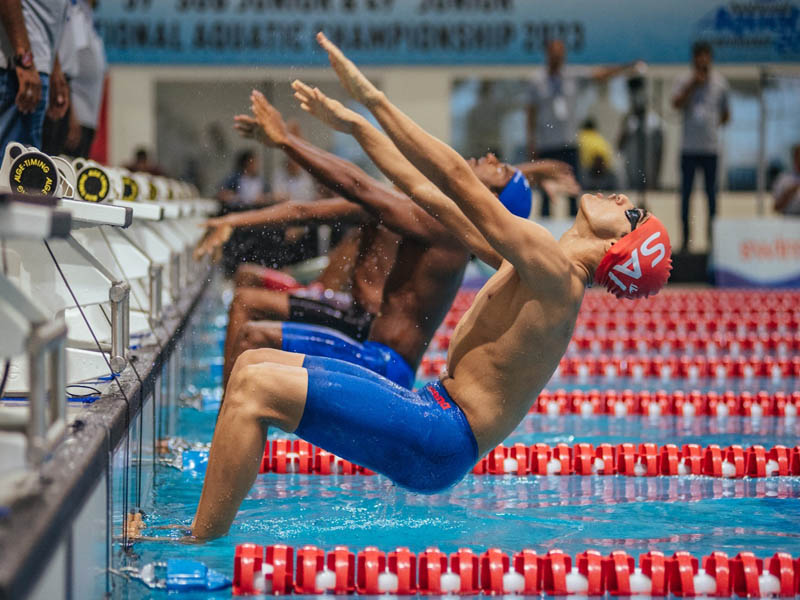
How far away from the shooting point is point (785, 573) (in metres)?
3.08

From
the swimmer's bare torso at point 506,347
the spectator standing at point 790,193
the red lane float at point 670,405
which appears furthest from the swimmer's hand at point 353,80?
the spectator standing at point 790,193

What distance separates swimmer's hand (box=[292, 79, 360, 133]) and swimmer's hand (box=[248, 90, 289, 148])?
1112mm

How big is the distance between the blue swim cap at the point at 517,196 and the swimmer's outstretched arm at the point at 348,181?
285 millimetres

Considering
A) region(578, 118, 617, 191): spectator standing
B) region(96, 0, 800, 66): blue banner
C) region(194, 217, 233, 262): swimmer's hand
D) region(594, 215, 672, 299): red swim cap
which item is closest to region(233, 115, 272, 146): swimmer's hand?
region(194, 217, 233, 262): swimmer's hand

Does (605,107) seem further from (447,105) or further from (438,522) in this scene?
(438,522)

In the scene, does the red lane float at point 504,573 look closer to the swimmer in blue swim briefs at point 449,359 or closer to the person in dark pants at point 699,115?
the swimmer in blue swim briefs at point 449,359

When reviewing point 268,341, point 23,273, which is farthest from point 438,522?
point 23,273

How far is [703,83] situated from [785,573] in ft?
28.4

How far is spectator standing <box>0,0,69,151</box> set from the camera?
4.70 m

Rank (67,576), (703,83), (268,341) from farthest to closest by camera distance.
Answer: (703,83) < (268,341) < (67,576)

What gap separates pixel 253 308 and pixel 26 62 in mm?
1409

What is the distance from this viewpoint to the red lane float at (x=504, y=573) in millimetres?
2984

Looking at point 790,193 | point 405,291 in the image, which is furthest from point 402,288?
point 790,193

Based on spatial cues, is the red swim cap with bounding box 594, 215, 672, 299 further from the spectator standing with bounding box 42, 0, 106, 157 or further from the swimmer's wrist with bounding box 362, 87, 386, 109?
the spectator standing with bounding box 42, 0, 106, 157
